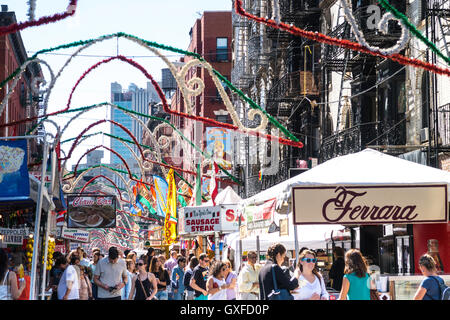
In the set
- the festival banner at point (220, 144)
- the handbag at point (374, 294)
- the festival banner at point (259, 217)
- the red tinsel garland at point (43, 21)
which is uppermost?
the festival banner at point (220, 144)

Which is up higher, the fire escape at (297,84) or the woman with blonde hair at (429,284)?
the fire escape at (297,84)

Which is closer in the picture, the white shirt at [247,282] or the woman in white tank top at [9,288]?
the woman in white tank top at [9,288]

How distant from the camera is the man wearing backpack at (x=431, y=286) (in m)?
9.67

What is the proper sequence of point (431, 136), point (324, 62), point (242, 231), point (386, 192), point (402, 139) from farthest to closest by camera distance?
1. point (324, 62)
2. point (402, 139)
3. point (431, 136)
4. point (242, 231)
5. point (386, 192)

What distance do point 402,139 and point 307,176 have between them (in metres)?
11.8

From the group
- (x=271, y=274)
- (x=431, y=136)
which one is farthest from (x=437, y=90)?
(x=271, y=274)

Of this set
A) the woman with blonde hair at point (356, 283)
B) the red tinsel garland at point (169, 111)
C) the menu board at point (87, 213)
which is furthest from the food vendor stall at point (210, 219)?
the menu board at point (87, 213)

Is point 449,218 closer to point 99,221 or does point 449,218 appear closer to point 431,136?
point 431,136

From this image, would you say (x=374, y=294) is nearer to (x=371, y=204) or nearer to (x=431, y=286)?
(x=431, y=286)

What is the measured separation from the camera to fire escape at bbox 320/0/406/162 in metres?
A: 23.3

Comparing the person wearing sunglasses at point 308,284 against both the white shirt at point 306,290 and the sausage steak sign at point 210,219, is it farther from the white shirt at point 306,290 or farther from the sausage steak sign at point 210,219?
the sausage steak sign at point 210,219

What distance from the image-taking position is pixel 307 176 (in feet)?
38.6

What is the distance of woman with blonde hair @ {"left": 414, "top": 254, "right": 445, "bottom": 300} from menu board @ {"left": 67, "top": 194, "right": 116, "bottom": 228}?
26.5 meters

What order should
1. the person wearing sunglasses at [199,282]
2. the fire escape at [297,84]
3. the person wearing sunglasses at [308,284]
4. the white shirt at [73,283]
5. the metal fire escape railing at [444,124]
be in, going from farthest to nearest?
the fire escape at [297,84]
the metal fire escape railing at [444,124]
the person wearing sunglasses at [199,282]
the white shirt at [73,283]
the person wearing sunglasses at [308,284]
